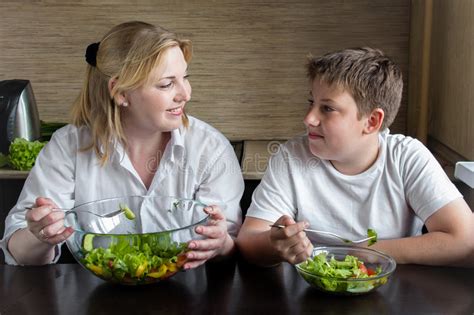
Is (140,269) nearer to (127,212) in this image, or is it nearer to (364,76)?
(127,212)

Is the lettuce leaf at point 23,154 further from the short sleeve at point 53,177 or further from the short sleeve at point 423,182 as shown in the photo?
the short sleeve at point 423,182

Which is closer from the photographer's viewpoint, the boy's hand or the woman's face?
the boy's hand

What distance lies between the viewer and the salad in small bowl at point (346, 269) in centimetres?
107

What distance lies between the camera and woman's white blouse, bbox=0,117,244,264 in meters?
1.58

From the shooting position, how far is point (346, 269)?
114 cm

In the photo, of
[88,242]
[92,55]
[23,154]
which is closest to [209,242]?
[88,242]

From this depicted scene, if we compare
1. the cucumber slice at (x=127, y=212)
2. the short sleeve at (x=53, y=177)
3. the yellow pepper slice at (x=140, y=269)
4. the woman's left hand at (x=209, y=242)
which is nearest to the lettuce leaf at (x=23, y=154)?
the short sleeve at (x=53, y=177)

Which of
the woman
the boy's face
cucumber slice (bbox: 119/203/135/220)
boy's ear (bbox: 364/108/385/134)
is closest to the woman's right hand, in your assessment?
cucumber slice (bbox: 119/203/135/220)

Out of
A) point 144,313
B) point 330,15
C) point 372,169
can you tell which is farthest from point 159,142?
point 330,15

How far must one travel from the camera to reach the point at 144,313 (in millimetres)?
1031

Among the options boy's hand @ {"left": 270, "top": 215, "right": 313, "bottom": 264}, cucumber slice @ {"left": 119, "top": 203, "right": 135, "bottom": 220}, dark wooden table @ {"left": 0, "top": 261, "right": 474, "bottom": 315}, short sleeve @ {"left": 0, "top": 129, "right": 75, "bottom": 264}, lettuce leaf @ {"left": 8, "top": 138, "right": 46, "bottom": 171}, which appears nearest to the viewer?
dark wooden table @ {"left": 0, "top": 261, "right": 474, "bottom": 315}

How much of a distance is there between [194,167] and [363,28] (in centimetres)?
119

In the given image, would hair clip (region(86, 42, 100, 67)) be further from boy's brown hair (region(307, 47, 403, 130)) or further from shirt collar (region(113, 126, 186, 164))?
boy's brown hair (region(307, 47, 403, 130))

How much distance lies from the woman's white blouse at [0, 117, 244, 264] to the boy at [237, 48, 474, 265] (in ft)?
0.41
